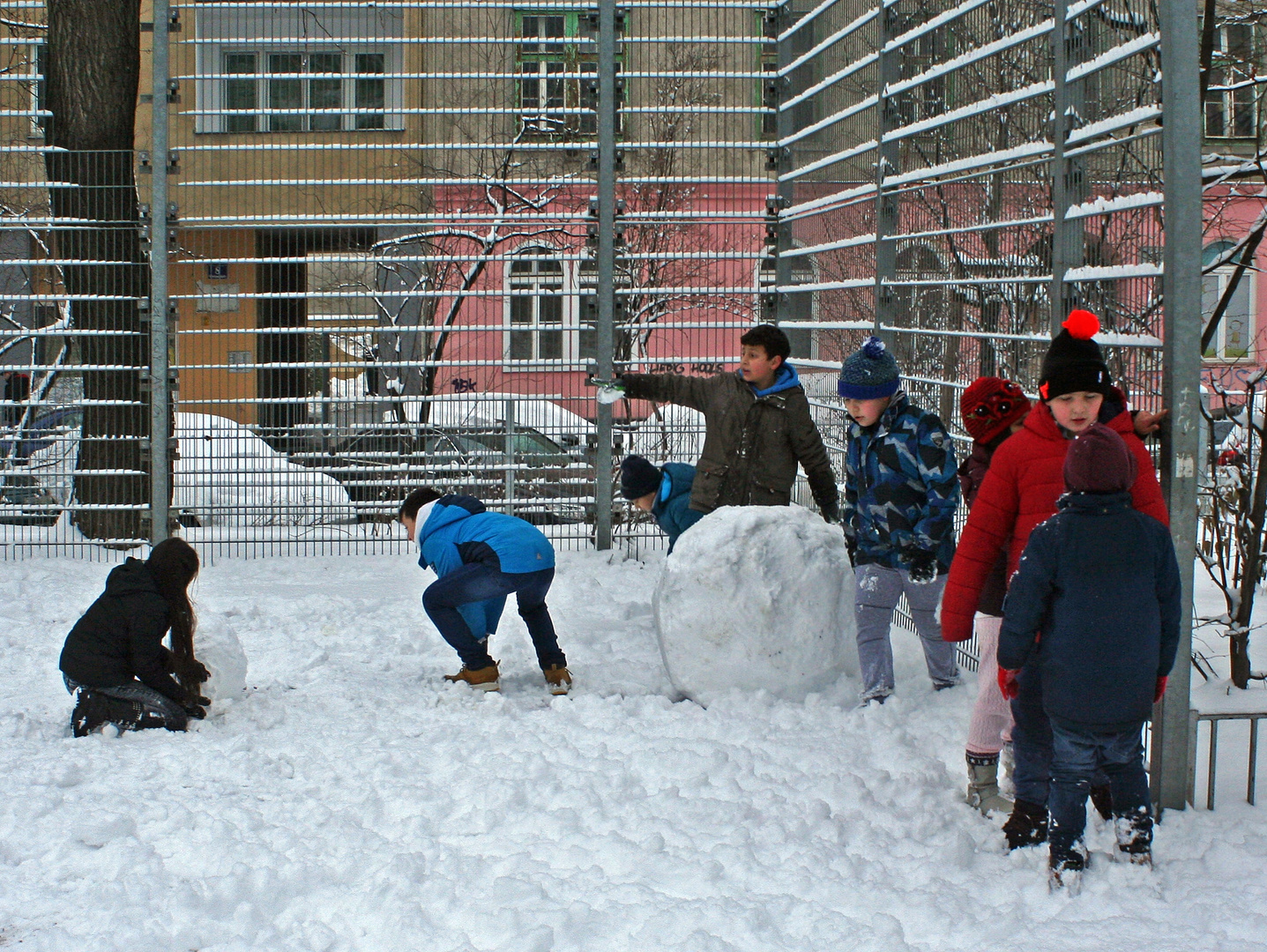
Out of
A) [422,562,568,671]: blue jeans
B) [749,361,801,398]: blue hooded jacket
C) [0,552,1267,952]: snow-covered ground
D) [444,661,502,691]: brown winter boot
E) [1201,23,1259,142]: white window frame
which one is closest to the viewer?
[0,552,1267,952]: snow-covered ground

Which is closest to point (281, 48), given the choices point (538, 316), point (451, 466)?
point (538, 316)

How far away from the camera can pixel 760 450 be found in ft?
23.5

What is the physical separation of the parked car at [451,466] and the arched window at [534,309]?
0.60 m

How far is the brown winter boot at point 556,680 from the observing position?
6.52 metres

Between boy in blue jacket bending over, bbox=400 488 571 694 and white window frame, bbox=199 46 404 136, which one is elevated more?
white window frame, bbox=199 46 404 136

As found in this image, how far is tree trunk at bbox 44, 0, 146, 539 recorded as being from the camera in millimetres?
10047

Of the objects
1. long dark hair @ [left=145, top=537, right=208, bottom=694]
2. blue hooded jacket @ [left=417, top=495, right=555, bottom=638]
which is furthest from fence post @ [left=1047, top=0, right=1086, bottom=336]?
long dark hair @ [left=145, top=537, right=208, bottom=694]

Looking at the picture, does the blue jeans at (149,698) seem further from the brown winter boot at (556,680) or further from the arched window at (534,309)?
the arched window at (534,309)

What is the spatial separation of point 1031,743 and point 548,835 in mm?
1601

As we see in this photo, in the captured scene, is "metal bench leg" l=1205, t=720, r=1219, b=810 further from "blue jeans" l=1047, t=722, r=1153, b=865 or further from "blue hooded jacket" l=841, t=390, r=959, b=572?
"blue hooded jacket" l=841, t=390, r=959, b=572

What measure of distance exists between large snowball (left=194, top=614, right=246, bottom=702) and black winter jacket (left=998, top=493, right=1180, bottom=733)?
358cm

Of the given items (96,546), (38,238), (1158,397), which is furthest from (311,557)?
(1158,397)

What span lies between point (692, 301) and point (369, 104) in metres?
2.80

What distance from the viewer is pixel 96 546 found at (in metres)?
10.3
